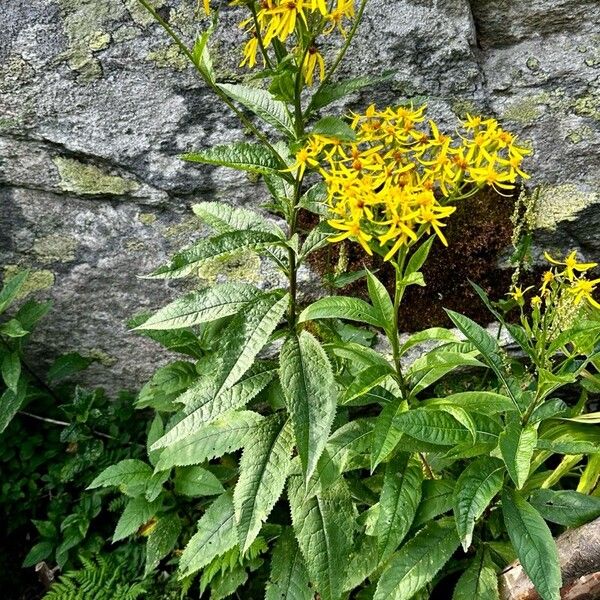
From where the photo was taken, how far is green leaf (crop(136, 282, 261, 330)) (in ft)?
6.18

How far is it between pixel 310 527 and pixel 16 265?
1673mm

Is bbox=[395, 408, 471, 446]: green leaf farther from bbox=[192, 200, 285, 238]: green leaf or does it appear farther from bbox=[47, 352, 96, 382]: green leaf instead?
bbox=[47, 352, 96, 382]: green leaf

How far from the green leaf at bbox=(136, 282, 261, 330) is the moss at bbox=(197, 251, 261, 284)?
2.49ft

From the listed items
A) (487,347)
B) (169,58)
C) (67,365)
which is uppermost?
(169,58)

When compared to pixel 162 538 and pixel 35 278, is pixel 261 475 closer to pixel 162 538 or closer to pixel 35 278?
pixel 162 538

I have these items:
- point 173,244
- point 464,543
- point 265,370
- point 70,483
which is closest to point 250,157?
point 265,370

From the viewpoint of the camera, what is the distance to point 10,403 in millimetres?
2682

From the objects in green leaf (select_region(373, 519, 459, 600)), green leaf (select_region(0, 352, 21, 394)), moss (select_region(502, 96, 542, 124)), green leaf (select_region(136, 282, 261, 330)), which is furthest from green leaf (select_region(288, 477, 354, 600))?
moss (select_region(502, 96, 542, 124))

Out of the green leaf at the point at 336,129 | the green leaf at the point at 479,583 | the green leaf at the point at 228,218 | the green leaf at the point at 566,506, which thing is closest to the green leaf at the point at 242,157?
the green leaf at the point at 336,129

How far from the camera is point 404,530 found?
74.0 inches

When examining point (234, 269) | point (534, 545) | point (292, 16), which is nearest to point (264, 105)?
point (292, 16)

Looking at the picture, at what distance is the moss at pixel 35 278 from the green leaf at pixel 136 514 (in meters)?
1.00

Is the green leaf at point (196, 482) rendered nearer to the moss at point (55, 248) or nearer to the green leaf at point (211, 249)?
the green leaf at point (211, 249)

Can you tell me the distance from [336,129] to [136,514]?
154 centimetres
